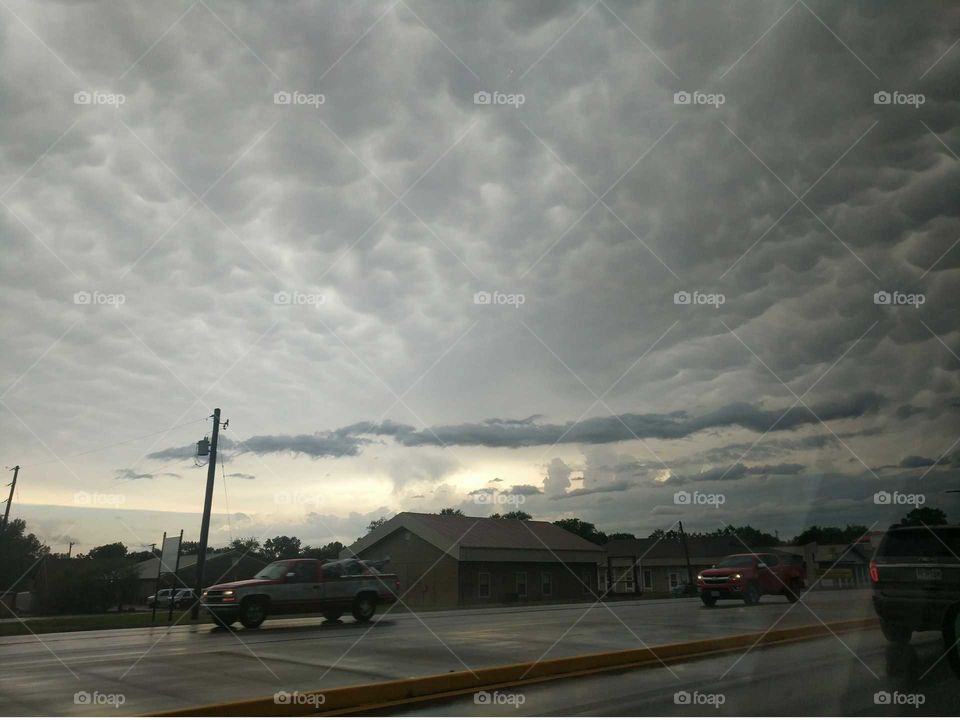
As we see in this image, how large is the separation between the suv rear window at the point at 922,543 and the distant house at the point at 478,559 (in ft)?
47.3

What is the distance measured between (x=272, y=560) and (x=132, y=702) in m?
10.8

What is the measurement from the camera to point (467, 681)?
7.93 metres

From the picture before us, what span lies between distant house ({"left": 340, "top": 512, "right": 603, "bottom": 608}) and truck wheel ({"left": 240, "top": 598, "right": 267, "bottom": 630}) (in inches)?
159

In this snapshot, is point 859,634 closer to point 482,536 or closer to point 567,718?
point 567,718

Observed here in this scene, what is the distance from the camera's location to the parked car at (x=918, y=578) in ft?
26.1

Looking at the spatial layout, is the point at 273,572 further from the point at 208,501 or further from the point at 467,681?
the point at 467,681

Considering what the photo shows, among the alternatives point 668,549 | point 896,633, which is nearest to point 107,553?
point 896,633

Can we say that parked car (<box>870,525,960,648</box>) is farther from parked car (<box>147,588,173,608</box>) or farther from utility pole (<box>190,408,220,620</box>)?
parked car (<box>147,588,173,608</box>)

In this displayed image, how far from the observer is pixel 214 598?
16.0 m

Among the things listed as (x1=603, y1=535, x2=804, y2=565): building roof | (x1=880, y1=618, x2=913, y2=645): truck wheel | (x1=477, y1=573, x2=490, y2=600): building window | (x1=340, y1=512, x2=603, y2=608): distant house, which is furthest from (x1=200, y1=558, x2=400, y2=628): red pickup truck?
(x1=603, y1=535, x2=804, y2=565): building roof

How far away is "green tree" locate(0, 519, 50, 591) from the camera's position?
32.1 metres

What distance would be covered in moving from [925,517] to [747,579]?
1185 cm

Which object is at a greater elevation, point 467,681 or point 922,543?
point 922,543

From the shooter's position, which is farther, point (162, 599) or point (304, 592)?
point (162, 599)
